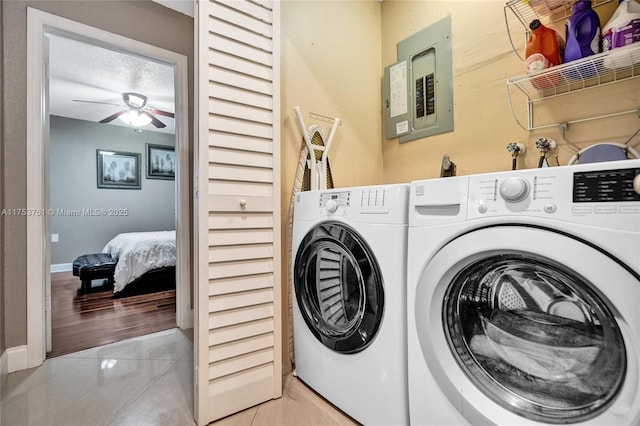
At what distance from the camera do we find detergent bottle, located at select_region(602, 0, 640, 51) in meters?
1.00

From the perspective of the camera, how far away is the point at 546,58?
1.20 m

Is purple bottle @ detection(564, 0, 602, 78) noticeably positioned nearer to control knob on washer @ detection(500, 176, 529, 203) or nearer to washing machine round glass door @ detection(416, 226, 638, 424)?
control knob on washer @ detection(500, 176, 529, 203)

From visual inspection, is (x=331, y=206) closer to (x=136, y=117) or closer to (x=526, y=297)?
(x=526, y=297)

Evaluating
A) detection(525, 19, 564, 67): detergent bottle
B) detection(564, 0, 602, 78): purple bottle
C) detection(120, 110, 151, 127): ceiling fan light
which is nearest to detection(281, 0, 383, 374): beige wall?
detection(525, 19, 564, 67): detergent bottle

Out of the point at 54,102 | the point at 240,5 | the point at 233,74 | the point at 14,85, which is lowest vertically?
the point at 233,74

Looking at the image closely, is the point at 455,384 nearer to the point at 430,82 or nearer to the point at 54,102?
the point at 430,82

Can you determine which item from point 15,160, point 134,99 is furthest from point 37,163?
point 134,99

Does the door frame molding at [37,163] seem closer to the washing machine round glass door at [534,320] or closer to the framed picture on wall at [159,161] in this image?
the washing machine round glass door at [534,320]

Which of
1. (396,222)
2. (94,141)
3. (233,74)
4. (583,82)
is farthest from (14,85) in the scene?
(94,141)

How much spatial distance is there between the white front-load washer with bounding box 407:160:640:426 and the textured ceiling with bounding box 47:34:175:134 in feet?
8.63

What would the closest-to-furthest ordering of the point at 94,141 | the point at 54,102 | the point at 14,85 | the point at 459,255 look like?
the point at 459,255 → the point at 14,85 → the point at 54,102 → the point at 94,141

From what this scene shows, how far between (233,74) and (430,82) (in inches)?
45.8

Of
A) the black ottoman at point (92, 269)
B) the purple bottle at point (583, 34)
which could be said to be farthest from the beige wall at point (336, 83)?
the black ottoman at point (92, 269)

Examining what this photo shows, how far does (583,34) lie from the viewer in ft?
3.71
